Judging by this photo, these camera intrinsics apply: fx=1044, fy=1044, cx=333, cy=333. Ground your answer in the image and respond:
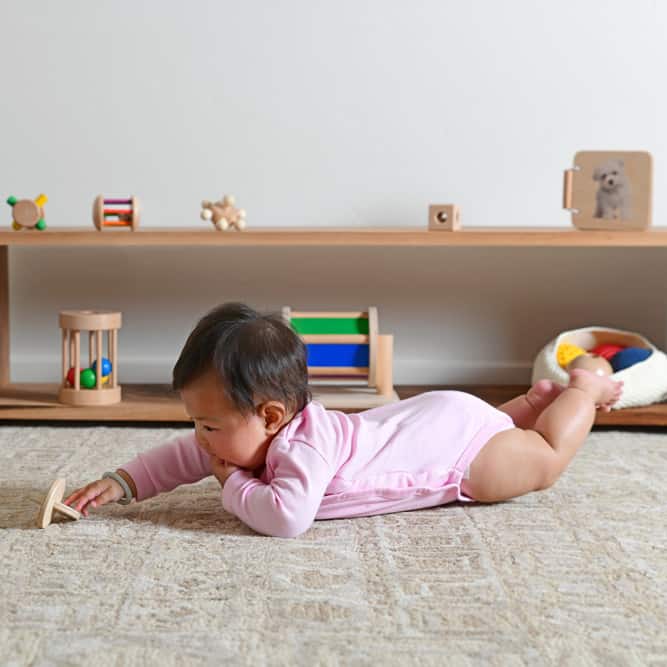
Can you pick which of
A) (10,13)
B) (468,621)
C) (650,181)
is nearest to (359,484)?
(468,621)

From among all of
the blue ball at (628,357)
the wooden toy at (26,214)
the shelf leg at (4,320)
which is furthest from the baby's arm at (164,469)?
the blue ball at (628,357)

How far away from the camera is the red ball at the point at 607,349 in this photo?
2.12 meters

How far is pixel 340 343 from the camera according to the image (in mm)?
1967

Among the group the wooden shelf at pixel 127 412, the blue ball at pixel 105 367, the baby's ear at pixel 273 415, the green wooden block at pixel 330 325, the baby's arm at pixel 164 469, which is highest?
the green wooden block at pixel 330 325

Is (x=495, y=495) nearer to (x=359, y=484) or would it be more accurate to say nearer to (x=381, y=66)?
(x=359, y=484)

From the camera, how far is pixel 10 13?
88.4 inches

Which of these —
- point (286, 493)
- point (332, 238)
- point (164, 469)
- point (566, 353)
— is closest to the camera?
point (286, 493)

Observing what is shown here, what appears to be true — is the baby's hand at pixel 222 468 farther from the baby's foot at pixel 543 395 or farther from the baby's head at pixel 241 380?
the baby's foot at pixel 543 395

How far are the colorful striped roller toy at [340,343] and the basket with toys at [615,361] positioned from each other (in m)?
0.36

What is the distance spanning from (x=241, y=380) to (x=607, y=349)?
1.14 metres

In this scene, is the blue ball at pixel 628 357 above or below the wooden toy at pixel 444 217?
below

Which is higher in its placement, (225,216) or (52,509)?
(225,216)

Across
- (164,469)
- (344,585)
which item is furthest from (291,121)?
(344,585)

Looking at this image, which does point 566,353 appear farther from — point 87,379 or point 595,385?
point 87,379
